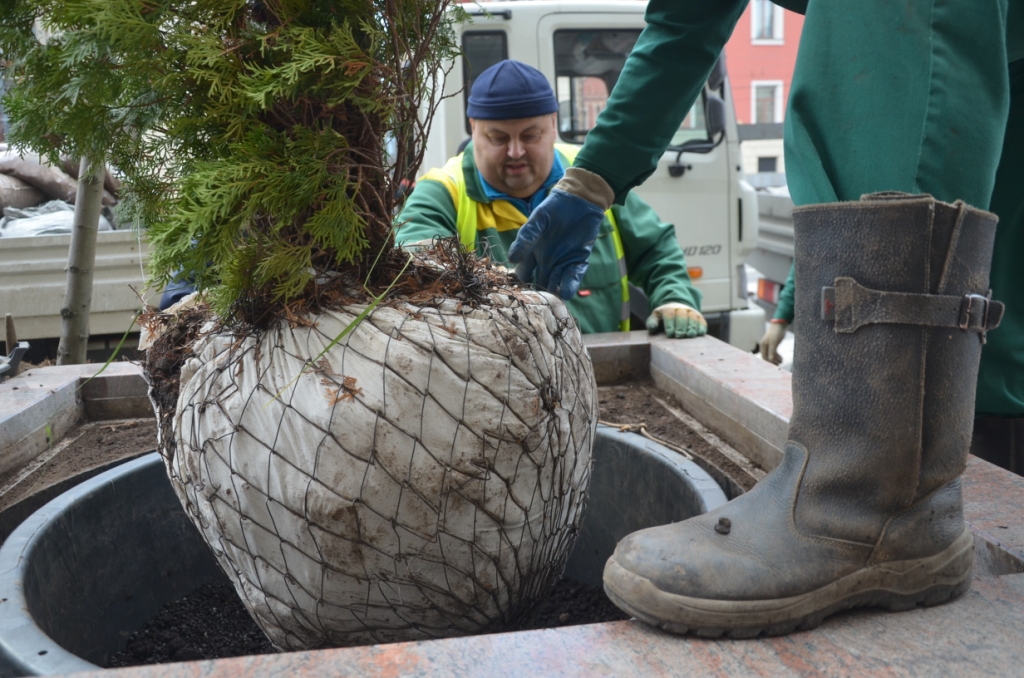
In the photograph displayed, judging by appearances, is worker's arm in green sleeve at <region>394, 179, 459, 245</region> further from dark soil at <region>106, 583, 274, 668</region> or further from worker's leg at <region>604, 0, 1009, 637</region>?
worker's leg at <region>604, 0, 1009, 637</region>

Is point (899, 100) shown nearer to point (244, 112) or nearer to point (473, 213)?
point (244, 112)

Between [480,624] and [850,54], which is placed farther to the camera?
[480,624]

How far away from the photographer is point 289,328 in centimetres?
133

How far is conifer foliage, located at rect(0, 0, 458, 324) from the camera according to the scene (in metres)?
1.21

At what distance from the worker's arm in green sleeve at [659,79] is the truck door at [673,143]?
3.48 metres

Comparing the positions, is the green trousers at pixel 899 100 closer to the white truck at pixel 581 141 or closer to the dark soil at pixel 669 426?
the dark soil at pixel 669 426

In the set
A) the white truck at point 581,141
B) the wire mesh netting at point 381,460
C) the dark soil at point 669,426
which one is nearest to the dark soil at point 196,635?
the wire mesh netting at point 381,460

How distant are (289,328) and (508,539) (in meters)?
0.49

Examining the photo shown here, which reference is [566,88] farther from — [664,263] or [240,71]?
[240,71]

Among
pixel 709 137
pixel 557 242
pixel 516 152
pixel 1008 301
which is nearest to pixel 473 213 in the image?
pixel 516 152

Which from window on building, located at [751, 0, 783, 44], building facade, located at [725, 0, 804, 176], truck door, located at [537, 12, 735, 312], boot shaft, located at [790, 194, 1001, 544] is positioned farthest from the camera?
building facade, located at [725, 0, 804, 176]

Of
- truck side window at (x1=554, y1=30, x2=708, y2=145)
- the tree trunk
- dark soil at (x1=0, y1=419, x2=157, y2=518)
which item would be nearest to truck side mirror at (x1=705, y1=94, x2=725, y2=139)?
truck side window at (x1=554, y1=30, x2=708, y2=145)

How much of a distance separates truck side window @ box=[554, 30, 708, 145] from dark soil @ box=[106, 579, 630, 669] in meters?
4.10

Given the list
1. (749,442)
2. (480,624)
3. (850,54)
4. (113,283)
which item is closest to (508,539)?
(480,624)
